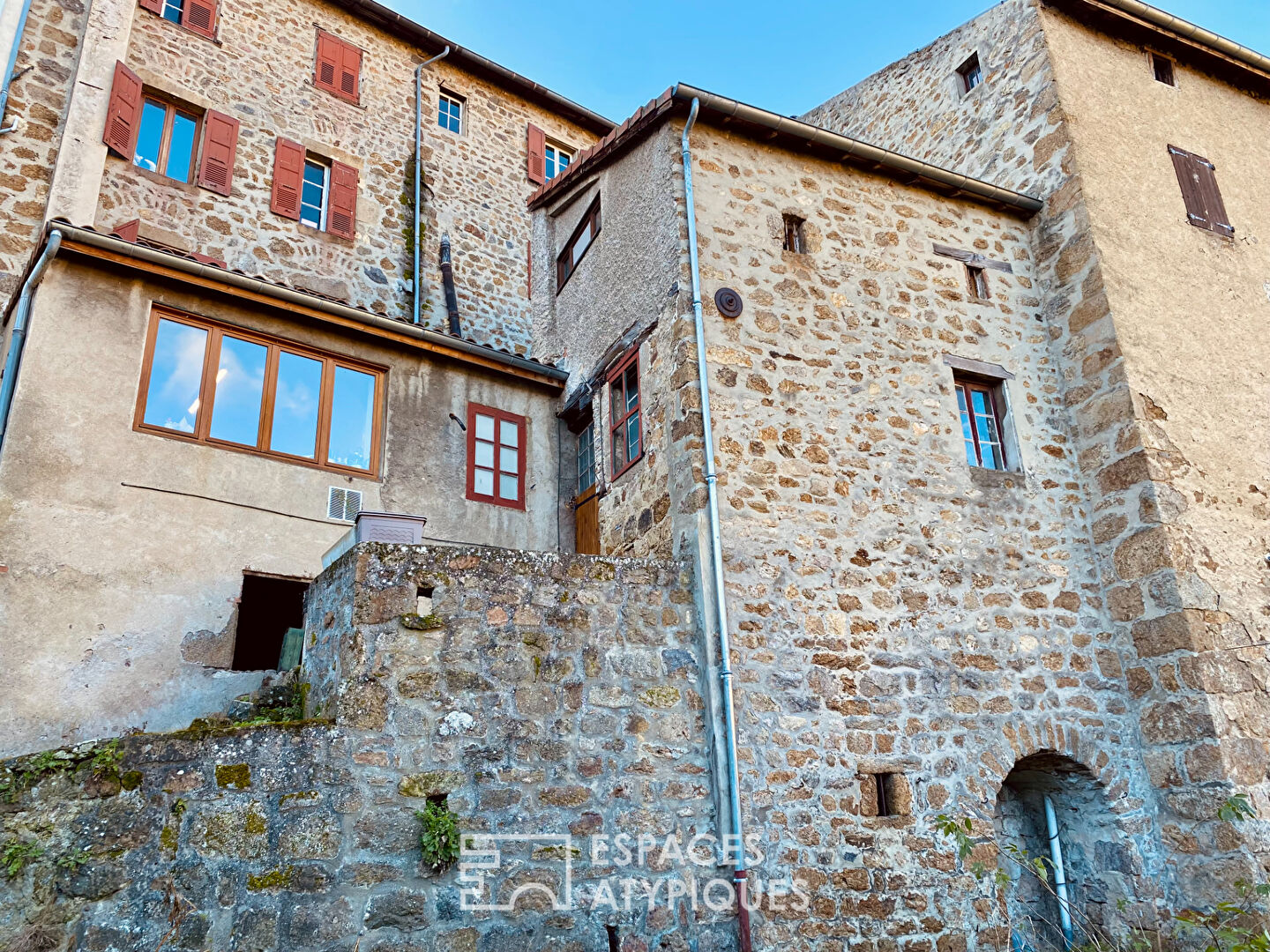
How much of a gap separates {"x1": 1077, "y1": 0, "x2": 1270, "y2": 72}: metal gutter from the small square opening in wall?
948 cm

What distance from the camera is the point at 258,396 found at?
7559 mm

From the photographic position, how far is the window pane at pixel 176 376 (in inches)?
279

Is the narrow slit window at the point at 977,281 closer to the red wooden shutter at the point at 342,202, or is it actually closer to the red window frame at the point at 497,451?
the red window frame at the point at 497,451

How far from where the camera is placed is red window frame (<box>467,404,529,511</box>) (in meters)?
8.39

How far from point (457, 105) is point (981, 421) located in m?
8.59

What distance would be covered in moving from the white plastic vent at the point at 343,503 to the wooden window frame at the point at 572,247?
3.14 m

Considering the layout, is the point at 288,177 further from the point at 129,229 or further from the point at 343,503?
the point at 343,503

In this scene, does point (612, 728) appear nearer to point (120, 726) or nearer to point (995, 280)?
point (120, 726)

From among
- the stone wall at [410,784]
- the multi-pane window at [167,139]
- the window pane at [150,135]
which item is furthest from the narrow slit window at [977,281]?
the window pane at [150,135]

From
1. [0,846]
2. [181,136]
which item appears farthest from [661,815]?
[181,136]

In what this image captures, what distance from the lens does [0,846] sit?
410 centimetres

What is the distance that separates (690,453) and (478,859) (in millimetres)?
2880

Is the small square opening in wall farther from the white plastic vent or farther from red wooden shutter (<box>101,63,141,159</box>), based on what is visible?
red wooden shutter (<box>101,63,141,159</box>)

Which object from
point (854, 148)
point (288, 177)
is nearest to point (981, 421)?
point (854, 148)
